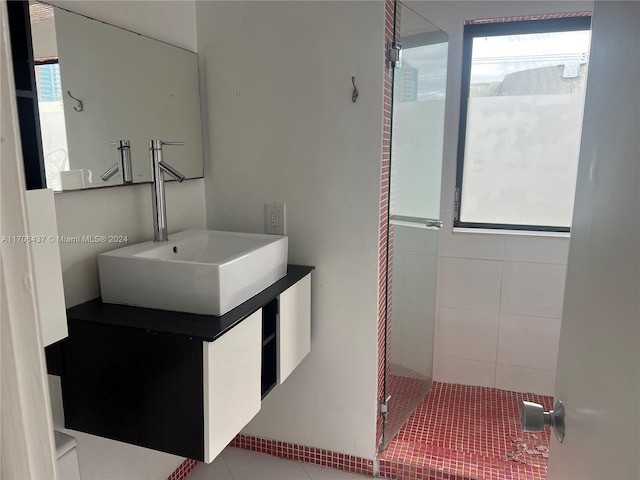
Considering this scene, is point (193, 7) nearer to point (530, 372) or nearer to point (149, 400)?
point (149, 400)

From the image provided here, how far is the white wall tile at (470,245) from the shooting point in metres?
2.71

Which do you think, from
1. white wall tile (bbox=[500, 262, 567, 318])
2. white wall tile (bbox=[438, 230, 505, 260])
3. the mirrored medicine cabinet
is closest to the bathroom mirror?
the mirrored medicine cabinet

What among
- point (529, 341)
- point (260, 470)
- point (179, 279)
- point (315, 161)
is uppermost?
point (315, 161)

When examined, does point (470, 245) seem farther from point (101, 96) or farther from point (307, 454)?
point (101, 96)

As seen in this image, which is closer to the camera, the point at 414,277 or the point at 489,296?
the point at 414,277

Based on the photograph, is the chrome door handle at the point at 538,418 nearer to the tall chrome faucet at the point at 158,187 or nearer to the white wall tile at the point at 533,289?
the tall chrome faucet at the point at 158,187

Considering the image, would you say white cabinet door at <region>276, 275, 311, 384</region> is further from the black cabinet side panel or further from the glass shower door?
the black cabinet side panel

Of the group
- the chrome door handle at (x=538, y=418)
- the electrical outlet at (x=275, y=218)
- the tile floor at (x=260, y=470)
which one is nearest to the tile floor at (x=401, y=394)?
the tile floor at (x=260, y=470)

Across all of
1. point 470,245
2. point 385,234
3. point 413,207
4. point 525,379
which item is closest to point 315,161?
point 385,234

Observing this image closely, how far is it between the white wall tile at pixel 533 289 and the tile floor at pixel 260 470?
127 centimetres

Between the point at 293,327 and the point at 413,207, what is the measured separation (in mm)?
848

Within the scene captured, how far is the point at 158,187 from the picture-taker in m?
1.78

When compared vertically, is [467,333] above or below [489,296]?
below

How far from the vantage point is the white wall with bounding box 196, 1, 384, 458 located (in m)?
1.94
